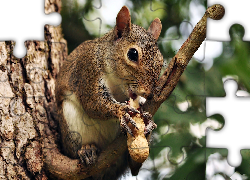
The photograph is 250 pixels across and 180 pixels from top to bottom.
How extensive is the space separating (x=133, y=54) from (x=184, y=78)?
2.55 feet

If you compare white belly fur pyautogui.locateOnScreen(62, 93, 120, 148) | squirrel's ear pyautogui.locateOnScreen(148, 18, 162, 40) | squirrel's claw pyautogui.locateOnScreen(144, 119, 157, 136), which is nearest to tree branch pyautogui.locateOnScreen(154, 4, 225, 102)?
squirrel's claw pyautogui.locateOnScreen(144, 119, 157, 136)

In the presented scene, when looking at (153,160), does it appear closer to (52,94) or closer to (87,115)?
(87,115)

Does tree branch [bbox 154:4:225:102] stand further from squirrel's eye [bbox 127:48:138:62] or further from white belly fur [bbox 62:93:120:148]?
white belly fur [bbox 62:93:120:148]

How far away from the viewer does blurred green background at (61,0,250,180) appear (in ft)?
8.48

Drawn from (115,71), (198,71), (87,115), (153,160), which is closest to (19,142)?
(87,115)

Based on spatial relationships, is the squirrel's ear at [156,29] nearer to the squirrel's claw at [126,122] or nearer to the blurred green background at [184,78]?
the blurred green background at [184,78]

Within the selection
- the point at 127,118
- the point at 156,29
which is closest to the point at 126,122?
the point at 127,118

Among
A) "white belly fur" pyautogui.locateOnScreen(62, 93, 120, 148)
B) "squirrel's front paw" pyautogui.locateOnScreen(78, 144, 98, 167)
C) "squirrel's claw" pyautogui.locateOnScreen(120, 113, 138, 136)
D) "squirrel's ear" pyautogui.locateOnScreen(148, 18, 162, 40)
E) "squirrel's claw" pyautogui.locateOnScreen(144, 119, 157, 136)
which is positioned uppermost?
"squirrel's ear" pyautogui.locateOnScreen(148, 18, 162, 40)

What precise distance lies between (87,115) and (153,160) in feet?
2.30

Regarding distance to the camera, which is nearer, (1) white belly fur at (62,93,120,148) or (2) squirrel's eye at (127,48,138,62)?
(2) squirrel's eye at (127,48,138,62)

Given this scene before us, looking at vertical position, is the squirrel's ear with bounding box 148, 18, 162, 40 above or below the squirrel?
above

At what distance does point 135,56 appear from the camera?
7.66 ft

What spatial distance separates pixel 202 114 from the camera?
2.86 m

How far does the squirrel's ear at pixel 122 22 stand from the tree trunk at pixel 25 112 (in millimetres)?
749
